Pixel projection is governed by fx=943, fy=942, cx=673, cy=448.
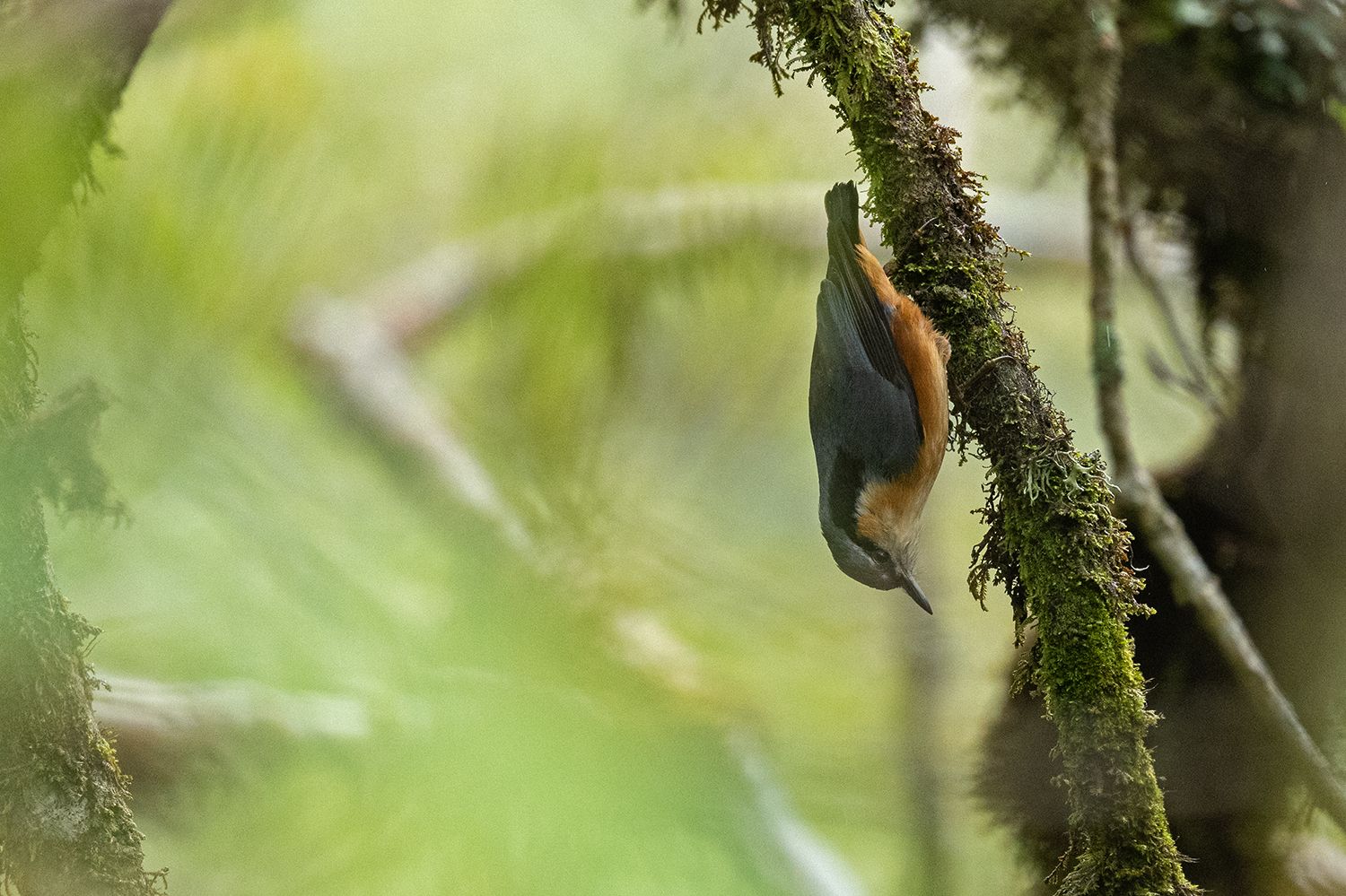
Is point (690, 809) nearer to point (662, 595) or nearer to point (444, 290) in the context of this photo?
point (662, 595)

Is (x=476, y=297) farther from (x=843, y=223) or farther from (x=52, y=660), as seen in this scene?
(x=52, y=660)

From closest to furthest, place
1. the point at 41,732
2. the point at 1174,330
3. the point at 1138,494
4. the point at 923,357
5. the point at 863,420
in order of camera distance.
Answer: the point at 41,732, the point at 923,357, the point at 863,420, the point at 1138,494, the point at 1174,330

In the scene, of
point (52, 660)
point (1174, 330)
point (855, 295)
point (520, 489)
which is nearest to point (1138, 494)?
point (1174, 330)

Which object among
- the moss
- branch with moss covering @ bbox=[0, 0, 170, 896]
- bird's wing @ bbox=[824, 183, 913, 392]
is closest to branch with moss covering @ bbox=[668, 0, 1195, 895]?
bird's wing @ bbox=[824, 183, 913, 392]

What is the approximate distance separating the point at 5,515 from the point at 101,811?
0.30 m

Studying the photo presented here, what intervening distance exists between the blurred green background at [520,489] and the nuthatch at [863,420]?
356mm

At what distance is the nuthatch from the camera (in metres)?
1.22

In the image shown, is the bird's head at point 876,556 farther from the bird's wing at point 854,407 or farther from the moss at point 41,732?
the moss at point 41,732

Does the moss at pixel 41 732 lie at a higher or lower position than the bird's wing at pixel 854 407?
lower

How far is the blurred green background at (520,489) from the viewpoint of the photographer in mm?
931

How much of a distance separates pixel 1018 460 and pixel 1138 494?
68 cm

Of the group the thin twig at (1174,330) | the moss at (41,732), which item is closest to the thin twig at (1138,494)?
the thin twig at (1174,330)

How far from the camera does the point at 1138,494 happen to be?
1518mm

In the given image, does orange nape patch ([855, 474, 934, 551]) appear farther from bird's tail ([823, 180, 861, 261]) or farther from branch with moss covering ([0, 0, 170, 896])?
branch with moss covering ([0, 0, 170, 896])
